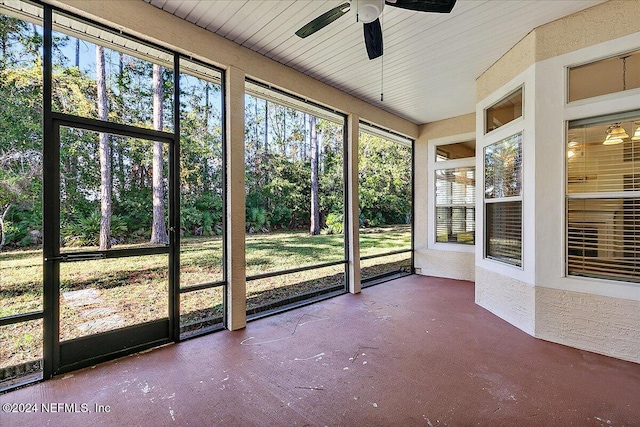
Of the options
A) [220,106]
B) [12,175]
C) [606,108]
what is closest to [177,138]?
[220,106]

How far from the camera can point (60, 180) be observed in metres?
2.53

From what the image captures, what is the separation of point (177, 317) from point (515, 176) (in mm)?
4275

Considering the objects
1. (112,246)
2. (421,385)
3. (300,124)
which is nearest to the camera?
(421,385)

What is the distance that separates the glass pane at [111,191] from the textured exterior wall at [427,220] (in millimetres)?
5157

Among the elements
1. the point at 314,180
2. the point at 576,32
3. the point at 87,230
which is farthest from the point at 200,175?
the point at 576,32

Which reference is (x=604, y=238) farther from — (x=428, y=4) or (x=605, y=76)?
(x=428, y=4)

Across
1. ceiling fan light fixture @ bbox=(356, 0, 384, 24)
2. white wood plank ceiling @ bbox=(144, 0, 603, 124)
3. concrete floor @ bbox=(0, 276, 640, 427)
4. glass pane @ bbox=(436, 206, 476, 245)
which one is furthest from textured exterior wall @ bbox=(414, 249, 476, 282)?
ceiling fan light fixture @ bbox=(356, 0, 384, 24)

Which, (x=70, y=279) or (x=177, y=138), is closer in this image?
(x=70, y=279)

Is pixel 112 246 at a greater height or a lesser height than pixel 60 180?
lesser

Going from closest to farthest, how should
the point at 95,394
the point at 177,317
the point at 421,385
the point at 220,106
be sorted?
the point at 95,394
the point at 421,385
the point at 177,317
the point at 220,106

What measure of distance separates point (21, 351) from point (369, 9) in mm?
3872

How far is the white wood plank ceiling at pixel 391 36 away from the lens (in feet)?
9.20

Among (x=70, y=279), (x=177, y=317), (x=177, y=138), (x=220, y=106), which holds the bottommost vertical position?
(x=177, y=317)

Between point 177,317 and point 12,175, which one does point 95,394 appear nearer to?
point 177,317
